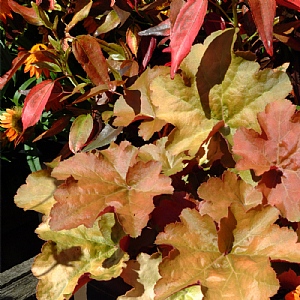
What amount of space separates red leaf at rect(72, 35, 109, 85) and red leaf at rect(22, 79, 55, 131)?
0.34 ft

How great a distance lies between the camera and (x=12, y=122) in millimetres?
1249

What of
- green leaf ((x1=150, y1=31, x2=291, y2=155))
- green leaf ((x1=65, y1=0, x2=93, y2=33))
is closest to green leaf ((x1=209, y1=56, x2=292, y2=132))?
green leaf ((x1=150, y1=31, x2=291, y2=155))

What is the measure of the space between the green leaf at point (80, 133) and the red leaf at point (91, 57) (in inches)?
3.7

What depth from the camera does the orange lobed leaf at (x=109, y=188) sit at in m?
0.66

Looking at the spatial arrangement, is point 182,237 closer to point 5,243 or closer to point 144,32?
point 144,32

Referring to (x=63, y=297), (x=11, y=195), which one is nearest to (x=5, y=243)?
(x=11, y=195)

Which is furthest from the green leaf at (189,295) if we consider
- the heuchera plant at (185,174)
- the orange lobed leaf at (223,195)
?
the orange lobed leaf at (223,195)

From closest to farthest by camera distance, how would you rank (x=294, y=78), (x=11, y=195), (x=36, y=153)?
(x=294, y=78) < (x=36, y=153) < (x=11, y=195)

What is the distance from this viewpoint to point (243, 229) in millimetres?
638

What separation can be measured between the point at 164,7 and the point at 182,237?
562 mm

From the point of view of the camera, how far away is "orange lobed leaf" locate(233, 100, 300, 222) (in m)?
0.67

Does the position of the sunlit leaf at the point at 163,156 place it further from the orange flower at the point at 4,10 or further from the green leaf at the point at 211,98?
the orange flower at the point at 4,10

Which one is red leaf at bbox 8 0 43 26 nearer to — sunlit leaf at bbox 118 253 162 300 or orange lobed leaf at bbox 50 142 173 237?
orange lobed leaf at bbox 50 142 173 237

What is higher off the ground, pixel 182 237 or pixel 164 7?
pixel 164 7
